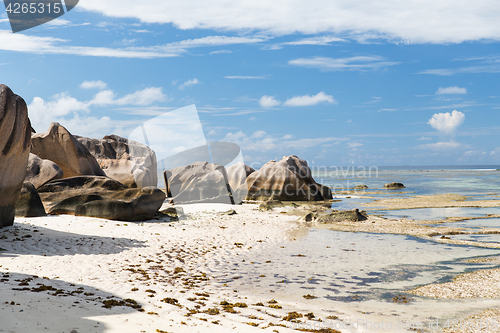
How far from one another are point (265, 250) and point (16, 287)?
6.32m

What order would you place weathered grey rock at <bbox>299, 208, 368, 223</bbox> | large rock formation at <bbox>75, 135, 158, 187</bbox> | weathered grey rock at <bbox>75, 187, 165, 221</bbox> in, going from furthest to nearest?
large rock formation at <bbox>75, 135, 158, 187</bbox> → weathered grey rock at <bbox>299, 208, 368, 223</bbox> → weathered grey rock at <bbox>75, 187, 165, 221</bbox>

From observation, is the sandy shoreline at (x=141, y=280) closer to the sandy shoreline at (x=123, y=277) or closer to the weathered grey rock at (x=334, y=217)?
the sandy shoreline at (x=123, y=277)

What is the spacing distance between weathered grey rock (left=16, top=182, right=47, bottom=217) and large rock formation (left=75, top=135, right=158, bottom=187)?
1294 centimetres

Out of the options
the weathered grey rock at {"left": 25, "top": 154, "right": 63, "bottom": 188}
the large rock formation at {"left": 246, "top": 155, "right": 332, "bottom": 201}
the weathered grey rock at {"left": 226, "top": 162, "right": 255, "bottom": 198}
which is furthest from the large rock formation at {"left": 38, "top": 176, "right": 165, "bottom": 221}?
the weathered grey rock at {"left": 226, "top": 162, "right": 255, "bottom": 198}

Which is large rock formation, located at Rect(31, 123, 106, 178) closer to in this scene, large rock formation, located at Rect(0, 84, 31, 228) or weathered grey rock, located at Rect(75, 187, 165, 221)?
weathered grey rock, located at Rect(75, 187, 165, 221)

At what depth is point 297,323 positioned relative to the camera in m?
5.15

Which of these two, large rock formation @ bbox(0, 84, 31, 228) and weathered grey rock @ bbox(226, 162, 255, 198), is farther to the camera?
weathered grey rock @ bbox(226, 162, 255, 198)

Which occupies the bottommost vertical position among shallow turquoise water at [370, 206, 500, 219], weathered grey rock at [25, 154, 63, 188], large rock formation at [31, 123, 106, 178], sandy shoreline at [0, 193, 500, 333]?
shallow turquoise water at [370, 206, 500, 219]

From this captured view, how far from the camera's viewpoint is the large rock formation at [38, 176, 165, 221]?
13.5 metres

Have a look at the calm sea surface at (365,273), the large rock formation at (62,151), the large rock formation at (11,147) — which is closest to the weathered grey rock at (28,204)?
the large rock formation at (11,147)

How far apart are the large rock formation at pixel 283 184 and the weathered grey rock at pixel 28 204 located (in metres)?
15.4

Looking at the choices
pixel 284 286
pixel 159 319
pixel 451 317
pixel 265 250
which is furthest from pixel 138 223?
pixel 451 317

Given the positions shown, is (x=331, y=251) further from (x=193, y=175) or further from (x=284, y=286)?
(x=193, y=175)

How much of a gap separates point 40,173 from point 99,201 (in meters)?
4.32
